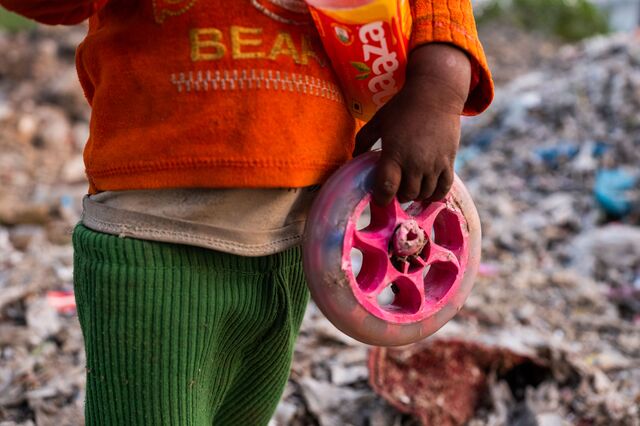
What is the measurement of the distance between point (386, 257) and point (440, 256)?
0.34 ft

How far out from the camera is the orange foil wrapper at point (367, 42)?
932 millimetres

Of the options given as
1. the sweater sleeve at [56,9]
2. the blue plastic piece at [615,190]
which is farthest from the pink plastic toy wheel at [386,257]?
the blue plastic piece at [615,190]

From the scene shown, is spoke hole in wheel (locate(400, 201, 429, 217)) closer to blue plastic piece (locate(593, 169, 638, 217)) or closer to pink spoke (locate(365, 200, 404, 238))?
pink spoke (locate(365, 200, 404, 238))

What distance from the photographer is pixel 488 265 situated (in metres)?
3.58

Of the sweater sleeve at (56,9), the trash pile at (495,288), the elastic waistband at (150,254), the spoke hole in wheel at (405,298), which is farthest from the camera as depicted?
the trash pile at (495,288)

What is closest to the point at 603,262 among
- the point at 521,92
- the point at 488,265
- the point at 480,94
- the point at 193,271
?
the point at 488,265

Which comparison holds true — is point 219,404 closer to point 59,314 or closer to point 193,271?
point 193,271

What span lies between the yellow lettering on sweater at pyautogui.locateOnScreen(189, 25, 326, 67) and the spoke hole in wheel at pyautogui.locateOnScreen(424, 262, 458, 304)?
1.29ft

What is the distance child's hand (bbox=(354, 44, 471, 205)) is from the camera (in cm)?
94

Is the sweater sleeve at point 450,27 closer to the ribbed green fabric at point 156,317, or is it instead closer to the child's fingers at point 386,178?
the child's fingers at point 386,178

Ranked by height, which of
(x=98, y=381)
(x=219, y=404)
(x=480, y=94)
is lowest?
(x=219, y=404)

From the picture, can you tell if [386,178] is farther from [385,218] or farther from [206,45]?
[206,45]

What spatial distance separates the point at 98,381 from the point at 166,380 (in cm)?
10

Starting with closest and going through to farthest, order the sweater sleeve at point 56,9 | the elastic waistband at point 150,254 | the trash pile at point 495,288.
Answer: the sweater sleeve at point 56,9, the elastic waistband at point 150,254, the trash pile at point 495,288
